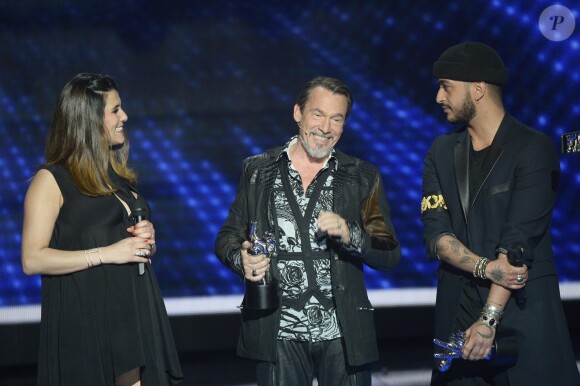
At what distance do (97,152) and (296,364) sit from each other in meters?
0.94

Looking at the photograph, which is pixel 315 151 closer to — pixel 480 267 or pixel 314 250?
pixel 314 250

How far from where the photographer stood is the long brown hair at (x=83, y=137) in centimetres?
254

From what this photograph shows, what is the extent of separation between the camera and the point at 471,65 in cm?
272

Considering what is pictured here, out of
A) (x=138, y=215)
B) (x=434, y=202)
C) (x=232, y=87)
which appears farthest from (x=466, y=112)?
(x=232, y=87)

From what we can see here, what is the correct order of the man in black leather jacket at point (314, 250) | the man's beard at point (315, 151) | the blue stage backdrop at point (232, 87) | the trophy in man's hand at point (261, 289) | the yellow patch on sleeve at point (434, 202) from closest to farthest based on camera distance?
the trophy in man's hand at point (261, 289)
the man in black leather jacket at point (314, 250)
the man's beard at point (315, 151)
the yellow patch on sleeve at point (434, 202)
the blue stage backdrop at point (232, 87)

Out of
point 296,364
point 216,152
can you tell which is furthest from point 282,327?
point 216,152

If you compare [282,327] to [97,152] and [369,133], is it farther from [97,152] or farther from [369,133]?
[369,133]

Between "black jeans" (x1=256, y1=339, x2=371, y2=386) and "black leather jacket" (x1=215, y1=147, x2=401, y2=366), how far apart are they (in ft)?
0.15

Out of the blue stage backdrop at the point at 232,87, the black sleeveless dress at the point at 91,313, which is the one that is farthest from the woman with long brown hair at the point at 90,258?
the blue stage backdrop at the point at 232,87

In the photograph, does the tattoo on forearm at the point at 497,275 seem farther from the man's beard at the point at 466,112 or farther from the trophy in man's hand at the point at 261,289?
the trophy in man's hand at the point at 261,289

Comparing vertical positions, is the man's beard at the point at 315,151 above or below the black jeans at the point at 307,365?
above

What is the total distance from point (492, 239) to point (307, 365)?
0.74 meters

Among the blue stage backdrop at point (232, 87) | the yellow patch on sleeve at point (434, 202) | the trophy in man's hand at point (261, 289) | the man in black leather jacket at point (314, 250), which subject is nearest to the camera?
the trophy in man's hand at point (261, 289)

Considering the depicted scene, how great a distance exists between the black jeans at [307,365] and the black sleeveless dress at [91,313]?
0.38 meters
